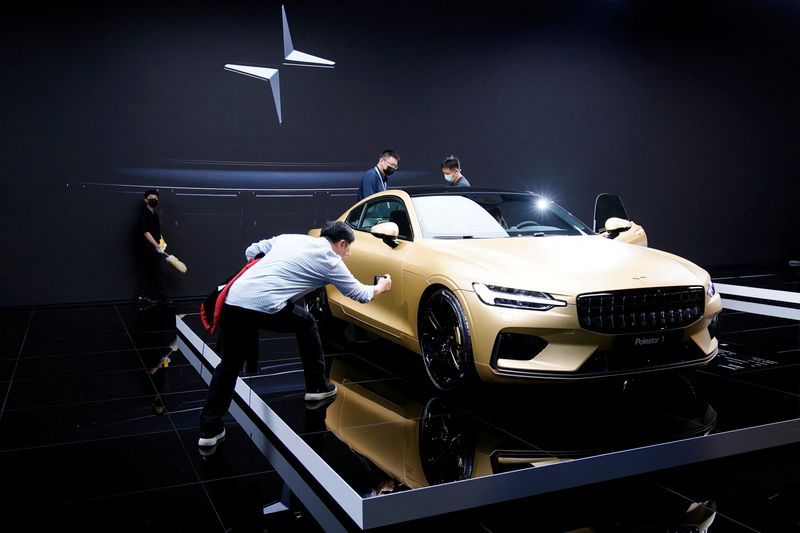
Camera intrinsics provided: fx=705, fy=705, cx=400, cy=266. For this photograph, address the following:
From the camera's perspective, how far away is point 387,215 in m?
5.83

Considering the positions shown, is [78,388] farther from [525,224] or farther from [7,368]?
[525,224]

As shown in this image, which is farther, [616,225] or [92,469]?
[616,225]

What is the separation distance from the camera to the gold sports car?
13.1ft

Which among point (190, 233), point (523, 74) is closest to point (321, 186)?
point (190, 233)

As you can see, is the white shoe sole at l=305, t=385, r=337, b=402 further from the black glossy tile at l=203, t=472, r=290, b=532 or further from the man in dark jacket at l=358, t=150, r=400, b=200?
the man in dark jacket at l=358, t=150, r=400, b=200

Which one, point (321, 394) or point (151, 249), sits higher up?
point (151, 249)

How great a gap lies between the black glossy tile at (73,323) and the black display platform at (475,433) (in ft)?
7.65

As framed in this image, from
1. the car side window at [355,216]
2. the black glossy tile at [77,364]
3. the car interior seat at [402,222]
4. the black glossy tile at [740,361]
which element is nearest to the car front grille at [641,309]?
the black glossy tile at [740,361]

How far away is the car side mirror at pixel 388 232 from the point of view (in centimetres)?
503

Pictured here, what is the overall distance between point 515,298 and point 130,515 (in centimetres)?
227

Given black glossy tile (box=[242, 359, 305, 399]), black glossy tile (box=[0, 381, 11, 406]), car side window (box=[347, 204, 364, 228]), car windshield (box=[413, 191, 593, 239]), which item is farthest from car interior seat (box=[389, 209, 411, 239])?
black glossy tile (box=[0, 381, 11, 406])

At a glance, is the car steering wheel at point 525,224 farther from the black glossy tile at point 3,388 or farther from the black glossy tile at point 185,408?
the black glossy tile at point 3,388

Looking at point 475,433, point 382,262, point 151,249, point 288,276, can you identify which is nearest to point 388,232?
point 382,262

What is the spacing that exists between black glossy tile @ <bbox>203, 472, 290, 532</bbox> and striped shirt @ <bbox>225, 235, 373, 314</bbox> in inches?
35.4
